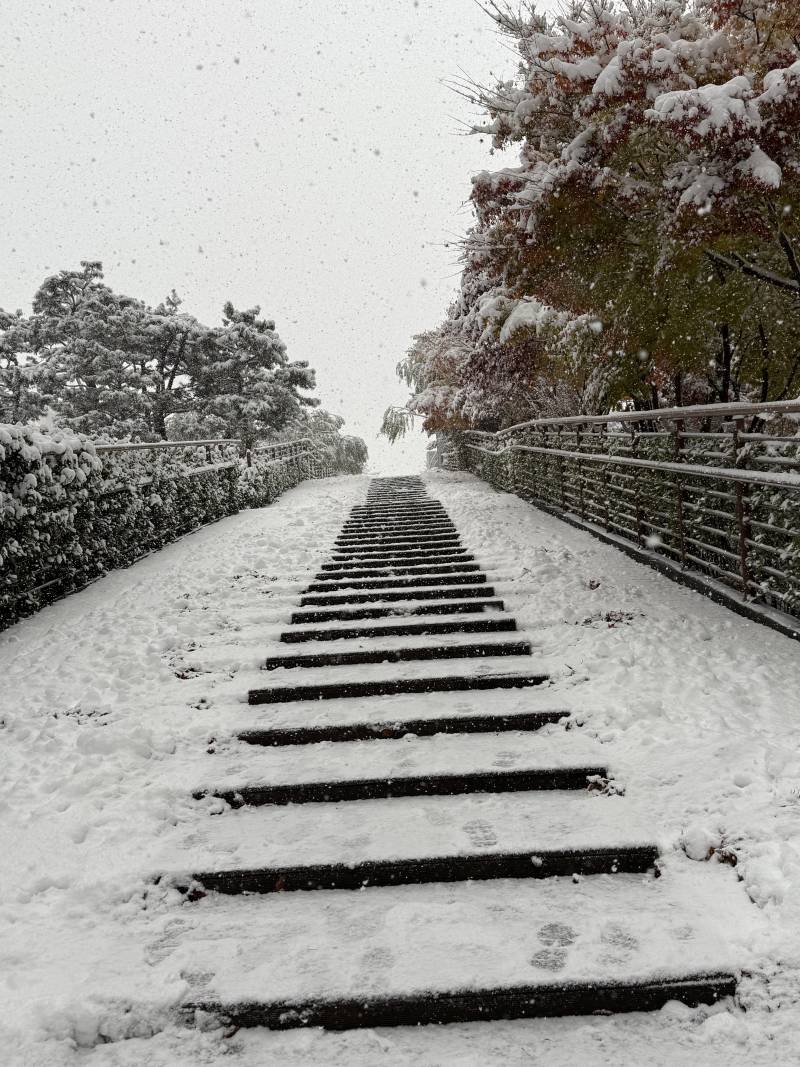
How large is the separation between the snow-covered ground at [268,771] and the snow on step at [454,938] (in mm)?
85

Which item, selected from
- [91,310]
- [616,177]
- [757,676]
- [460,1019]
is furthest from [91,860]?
[91,310]

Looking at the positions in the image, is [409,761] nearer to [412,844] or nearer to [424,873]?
[412,844]

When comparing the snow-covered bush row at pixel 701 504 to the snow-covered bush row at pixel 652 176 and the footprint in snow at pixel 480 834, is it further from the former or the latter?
the footprint in snow at pixel 480 834

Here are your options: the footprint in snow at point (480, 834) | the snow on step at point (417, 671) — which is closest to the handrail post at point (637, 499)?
the snow on step at point (417, 671)

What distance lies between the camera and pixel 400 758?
341 centimetres

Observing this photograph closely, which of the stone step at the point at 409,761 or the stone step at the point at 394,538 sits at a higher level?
the stone step at the point at 394,538

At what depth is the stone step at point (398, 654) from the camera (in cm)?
461

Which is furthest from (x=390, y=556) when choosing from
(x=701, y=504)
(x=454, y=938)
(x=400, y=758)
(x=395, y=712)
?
(x=454, y=938)

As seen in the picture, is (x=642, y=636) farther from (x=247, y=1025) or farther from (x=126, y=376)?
(x=126, y=376)

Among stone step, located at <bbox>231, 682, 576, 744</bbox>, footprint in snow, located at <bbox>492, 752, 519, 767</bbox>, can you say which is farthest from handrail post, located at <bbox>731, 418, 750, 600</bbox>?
footprint in snow, located at <bbox>492, 752, 519, 767</bbox>

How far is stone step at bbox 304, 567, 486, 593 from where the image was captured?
243 inches

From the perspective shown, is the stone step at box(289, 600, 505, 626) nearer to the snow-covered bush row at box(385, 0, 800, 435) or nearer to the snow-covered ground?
the snow-covered ground

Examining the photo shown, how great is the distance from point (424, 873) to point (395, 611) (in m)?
2.90

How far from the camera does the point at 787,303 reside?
23.6 feet
